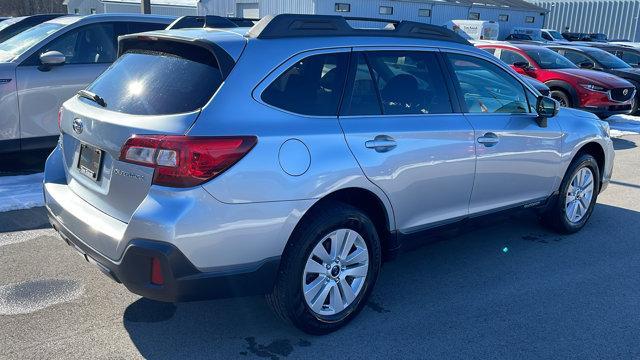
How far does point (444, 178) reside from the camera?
3852 millimetres

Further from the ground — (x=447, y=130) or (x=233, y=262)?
(x=447, y=130)

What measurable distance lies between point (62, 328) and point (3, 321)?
381 millimetres

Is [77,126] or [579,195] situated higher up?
[77,126]

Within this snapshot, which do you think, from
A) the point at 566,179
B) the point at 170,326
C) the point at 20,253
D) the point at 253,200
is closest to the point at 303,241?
the point at 253,200

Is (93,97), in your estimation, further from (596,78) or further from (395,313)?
(596,78)

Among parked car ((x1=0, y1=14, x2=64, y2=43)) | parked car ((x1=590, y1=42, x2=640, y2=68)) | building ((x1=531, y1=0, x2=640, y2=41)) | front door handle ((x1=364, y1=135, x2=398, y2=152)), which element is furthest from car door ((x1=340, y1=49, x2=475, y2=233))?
building ((x1=531, y1=0, x2=640, y2=41))

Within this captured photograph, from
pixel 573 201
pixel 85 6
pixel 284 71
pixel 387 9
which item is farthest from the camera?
pixel 85 6

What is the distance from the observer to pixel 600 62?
46.4ft

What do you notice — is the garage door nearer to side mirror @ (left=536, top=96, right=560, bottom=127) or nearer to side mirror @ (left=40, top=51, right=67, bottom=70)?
side mirror @ (left=40, top=51, right=67, bottom=70)

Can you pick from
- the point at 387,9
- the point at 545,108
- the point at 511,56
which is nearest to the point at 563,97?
the point at 511,56

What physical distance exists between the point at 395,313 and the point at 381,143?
3.66 feet

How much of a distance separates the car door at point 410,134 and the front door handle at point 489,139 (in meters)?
0.12

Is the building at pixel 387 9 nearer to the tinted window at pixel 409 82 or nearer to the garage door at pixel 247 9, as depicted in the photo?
the garage door at pixel 247 9

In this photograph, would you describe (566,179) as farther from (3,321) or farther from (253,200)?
(3,321)
